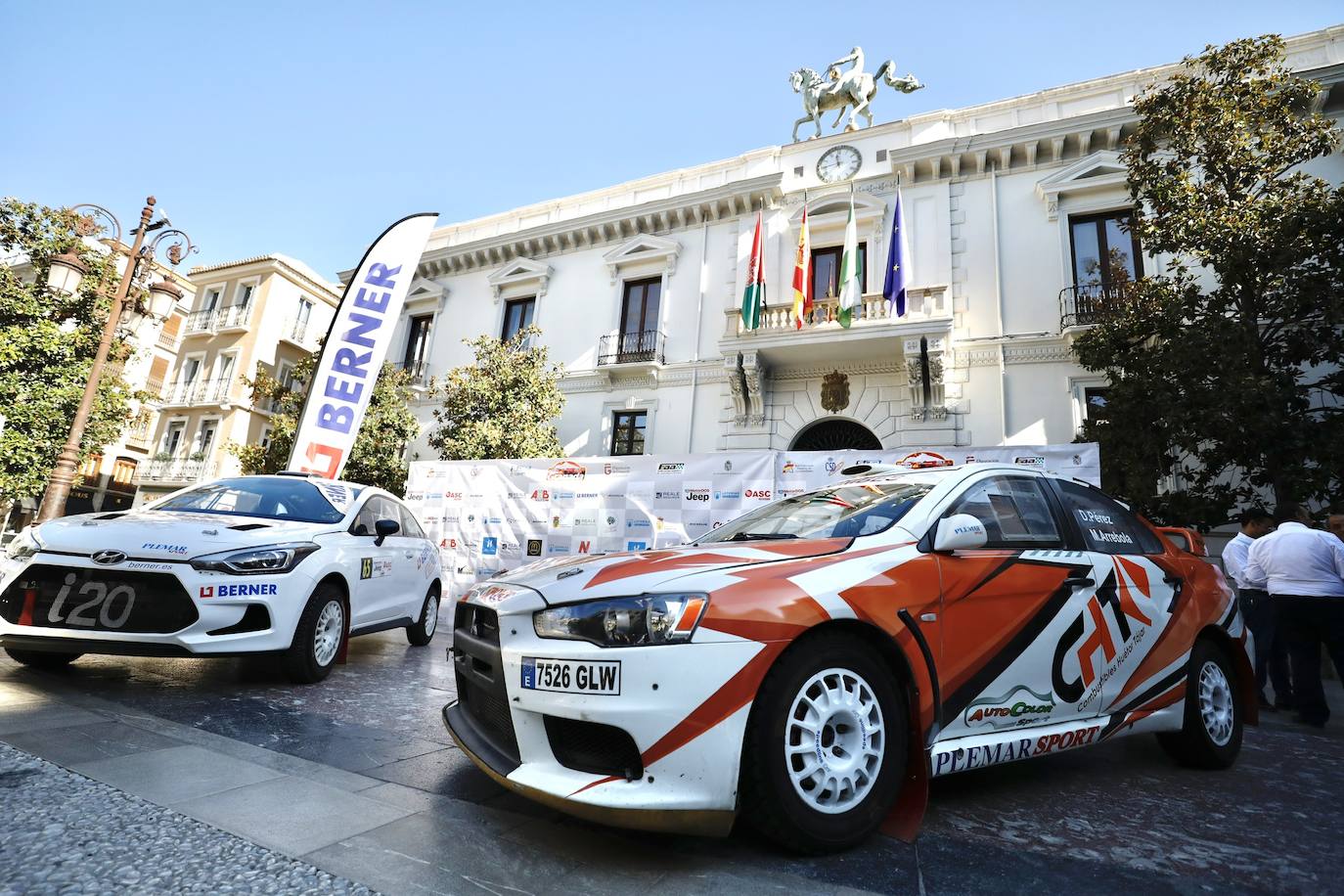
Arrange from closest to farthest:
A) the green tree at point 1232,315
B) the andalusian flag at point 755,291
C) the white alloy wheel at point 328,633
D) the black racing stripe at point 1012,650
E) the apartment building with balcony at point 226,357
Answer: the black racing stripe at point 1012,650, the white alloy wheel at point 328,633, the green tree at point 1232,315, the andalusian flag at point 755,291, the apartment building with balcony at point 226,357

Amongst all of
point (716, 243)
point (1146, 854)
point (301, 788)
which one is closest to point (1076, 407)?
point (716, 243)

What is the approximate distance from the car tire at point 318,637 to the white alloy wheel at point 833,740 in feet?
12.1

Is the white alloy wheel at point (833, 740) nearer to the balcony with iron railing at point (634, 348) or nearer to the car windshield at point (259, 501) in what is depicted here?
the car windshield at point (259, 501)

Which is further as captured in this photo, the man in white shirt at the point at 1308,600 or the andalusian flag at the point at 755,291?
the andalusian flag at the point at 755,291

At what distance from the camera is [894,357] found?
13.3m

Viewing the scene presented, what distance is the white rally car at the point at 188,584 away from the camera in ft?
12.2

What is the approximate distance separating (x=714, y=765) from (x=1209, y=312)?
10.4 metres

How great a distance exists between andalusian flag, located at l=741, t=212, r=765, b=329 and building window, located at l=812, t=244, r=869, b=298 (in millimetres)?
1599

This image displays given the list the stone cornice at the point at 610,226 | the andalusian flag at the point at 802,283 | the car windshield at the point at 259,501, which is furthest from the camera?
the stone cornice at the point at 610,226

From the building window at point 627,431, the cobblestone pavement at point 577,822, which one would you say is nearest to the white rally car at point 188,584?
the cobblestone pavement at point 577,822

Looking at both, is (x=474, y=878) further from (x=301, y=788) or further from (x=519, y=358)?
(x=519, y=358)

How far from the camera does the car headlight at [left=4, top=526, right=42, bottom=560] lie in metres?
3.94

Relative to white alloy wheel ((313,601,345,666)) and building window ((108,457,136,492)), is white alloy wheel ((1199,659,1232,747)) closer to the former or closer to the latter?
white alloy wheel ((313,601,345,666))

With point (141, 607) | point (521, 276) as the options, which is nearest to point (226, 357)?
point (521, 276)
